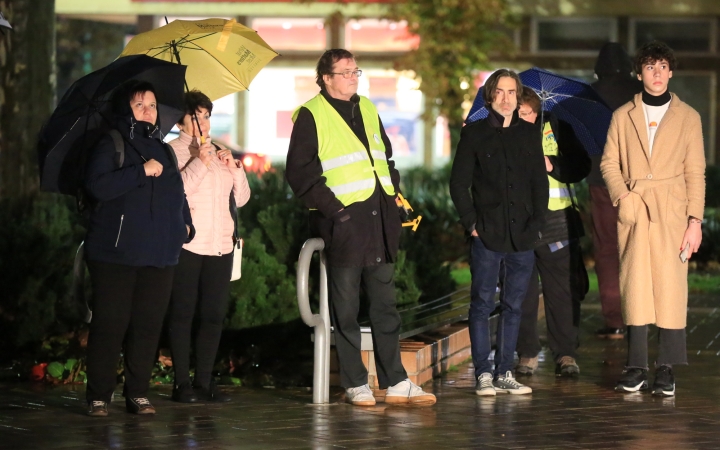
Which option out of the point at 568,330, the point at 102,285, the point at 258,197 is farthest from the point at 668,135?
the point at 258,197

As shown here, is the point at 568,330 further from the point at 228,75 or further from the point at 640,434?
the point at 228,75

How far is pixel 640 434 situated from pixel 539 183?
6.43ft

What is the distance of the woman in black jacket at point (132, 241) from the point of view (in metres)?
7.46

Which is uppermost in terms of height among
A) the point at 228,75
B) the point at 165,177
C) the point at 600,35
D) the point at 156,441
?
the point at 600,35

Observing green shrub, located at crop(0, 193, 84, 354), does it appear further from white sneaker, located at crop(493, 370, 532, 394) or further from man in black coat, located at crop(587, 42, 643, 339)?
man in black coat, located at crop(587, 42, 643, 339)

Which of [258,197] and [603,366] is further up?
[258,197]

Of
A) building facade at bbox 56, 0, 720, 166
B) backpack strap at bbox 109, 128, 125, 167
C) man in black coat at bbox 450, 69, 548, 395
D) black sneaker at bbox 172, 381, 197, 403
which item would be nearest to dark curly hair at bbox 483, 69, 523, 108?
man in black coat at bbox 450, 69, 548, 395

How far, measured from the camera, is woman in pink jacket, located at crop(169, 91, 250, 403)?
26.5 ft

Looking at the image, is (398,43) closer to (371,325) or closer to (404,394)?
(371,325)

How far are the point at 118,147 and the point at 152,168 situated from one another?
243 mm

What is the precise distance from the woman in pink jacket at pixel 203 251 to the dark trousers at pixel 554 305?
2.26 m

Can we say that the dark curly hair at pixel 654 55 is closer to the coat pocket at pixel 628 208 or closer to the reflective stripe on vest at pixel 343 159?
the coat pocket at pixel 628 208

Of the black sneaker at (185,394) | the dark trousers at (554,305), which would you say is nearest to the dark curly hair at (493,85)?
the dark trousers at (554,305)

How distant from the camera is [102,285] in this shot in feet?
24.9
